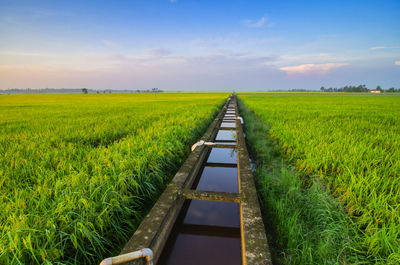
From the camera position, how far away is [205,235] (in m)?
2.03

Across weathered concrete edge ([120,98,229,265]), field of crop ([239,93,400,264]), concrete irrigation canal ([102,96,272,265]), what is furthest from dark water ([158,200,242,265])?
field of crop ([239,93,400,264])

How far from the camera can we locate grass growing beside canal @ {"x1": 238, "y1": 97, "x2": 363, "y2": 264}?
1.56 m

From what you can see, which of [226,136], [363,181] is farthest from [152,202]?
[226,136]

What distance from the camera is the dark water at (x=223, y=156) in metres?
4.55

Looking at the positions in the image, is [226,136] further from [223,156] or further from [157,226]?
[157,226]

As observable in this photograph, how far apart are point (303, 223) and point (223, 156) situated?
9.92 feet

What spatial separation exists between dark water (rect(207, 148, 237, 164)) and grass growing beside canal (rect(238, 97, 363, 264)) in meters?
1.47

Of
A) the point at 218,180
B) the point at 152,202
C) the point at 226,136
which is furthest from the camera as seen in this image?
the point at 226,136

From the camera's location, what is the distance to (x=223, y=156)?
4.95m

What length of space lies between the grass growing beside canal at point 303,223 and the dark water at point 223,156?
1472 mm

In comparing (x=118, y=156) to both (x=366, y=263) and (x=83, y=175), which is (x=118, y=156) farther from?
(x=366, y=263)

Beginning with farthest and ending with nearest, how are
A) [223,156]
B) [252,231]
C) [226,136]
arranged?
[226,136] < [223,156] < [252,231]

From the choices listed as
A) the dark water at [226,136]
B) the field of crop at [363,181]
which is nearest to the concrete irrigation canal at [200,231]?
the field of crop at [363,181]

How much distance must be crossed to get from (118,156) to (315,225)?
8.78 ft
